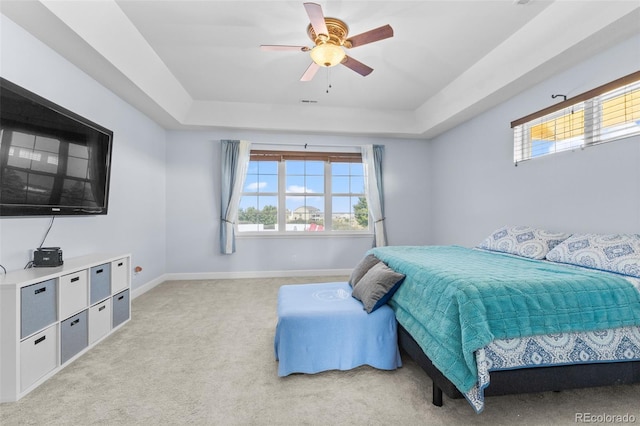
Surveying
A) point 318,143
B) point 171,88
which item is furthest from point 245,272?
point 171,88

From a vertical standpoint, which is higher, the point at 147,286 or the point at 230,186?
the point at 230,186

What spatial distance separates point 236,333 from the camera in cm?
261

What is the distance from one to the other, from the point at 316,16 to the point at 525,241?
2.71m

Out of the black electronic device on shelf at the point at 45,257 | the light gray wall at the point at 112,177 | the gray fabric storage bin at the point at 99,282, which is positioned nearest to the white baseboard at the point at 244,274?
the light gray wall at the point at 112,177

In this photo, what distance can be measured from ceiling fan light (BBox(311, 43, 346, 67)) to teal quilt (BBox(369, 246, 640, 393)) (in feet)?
6.25

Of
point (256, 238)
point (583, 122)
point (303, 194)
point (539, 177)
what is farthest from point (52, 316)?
point (583, 122)

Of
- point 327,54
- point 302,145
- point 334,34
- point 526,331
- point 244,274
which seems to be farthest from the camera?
point 302,145

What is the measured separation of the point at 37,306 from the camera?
183 centimetres

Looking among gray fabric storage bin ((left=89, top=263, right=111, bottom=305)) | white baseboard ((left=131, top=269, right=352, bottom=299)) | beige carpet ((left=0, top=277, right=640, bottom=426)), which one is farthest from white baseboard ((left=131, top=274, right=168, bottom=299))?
beige carpet ((left=0, top=277, right=640, bottom=426))

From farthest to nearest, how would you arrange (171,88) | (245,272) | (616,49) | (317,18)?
(245,272)
(171,88)
(616,49)
(317,18)

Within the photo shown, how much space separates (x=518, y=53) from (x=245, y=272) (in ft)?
15.1

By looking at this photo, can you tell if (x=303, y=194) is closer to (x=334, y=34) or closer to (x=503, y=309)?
(x=334, y=34)

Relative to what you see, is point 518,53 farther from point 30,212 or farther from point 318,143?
point 30,212

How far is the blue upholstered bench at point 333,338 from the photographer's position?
6.23ft
